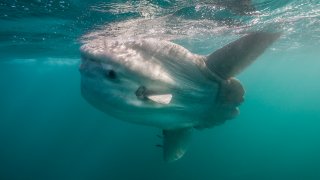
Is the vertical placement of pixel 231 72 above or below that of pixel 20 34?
above

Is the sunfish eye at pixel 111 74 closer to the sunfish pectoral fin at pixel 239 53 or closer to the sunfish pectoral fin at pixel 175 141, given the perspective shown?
the sunfish pectoral fin at pixel 239 53

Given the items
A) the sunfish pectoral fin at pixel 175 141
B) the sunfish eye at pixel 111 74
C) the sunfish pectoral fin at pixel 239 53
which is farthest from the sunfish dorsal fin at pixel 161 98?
the sunfish pectoral fin at pixel 175 141

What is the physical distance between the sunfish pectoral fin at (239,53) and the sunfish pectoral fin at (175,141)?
1284 mm

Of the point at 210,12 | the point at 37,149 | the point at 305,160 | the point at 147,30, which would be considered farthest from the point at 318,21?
the point at 37,149

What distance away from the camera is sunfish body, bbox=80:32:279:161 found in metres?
3.41

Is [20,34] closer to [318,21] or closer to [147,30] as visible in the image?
[147,30]

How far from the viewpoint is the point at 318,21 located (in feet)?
50.2

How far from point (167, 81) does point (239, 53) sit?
112cm

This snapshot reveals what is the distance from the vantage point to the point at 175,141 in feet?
16.8

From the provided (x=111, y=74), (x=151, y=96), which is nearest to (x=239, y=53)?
(x=151, y=96)

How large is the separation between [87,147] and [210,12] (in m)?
34.7

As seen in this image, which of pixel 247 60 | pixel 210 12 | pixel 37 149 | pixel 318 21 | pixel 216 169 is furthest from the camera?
pixel 37 149

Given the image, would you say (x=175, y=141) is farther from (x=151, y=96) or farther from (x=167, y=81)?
(x=151, y=96)

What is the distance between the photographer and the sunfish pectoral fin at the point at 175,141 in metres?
5.10
